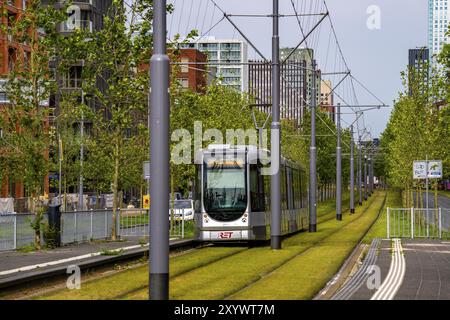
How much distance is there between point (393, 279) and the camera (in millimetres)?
18844

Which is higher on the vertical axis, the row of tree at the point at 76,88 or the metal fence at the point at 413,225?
the row of tree at the point at 76,88

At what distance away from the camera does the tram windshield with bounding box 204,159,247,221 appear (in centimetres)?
3148

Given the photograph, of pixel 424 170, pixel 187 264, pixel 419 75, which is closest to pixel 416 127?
pixel 419 75

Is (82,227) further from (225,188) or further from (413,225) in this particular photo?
(413,225)

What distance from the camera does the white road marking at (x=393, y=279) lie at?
15.7 meters

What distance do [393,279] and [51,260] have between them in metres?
8.29

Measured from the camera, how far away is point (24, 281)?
685 inches

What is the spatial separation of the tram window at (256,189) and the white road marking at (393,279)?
18.7 ft

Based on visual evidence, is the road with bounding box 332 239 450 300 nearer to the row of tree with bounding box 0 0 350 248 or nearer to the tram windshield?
the tram windshield

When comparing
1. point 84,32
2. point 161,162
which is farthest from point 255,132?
point 161,162

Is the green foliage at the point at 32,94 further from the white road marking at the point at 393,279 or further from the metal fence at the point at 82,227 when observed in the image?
the white road marking at the point at 393,279

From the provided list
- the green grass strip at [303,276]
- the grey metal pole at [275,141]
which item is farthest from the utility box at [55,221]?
the green grass strip at [303,276]
